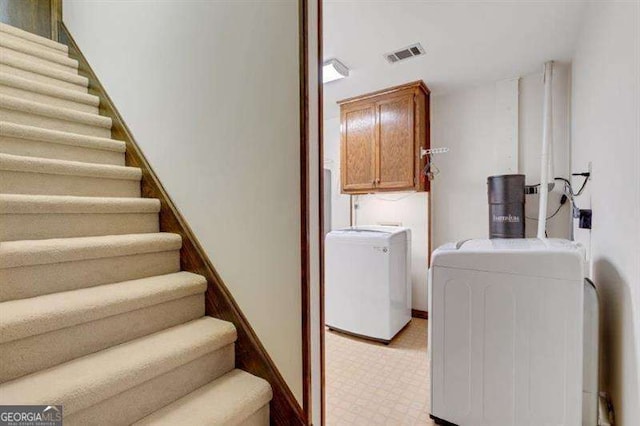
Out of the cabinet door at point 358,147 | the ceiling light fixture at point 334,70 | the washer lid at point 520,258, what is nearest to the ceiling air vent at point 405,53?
the ceiling light fixture at point 334,70

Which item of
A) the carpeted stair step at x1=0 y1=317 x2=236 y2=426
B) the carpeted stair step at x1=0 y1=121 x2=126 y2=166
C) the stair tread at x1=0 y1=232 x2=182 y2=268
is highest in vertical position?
the carpeted stair step at x1=0 y1=121 x2=126 y2=166

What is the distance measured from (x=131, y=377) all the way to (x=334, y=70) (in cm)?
250

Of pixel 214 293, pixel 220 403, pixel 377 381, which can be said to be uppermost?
pixel 214 293

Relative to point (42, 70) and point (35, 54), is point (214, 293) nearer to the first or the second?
point (42, 70)

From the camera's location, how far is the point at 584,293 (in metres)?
1.38

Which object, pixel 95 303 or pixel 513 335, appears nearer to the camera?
pixel 95 303

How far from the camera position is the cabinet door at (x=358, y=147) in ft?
10.6

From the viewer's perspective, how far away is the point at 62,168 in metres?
1.53

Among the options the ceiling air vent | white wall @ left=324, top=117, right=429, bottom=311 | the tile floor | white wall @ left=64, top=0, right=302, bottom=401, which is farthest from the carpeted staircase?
white wall @ left=324, top=117, right=429, bottom=311

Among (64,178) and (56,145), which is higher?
(56,145)

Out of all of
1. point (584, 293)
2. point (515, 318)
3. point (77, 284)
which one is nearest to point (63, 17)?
point (77, 284)

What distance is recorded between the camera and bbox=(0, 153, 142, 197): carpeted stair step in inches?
54.3

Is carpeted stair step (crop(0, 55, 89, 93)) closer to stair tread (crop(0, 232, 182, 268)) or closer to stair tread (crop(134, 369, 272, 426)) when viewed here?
stair tread (crop(0, 232, 182, 268))

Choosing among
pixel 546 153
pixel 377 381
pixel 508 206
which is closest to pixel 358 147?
pixel 508 206
